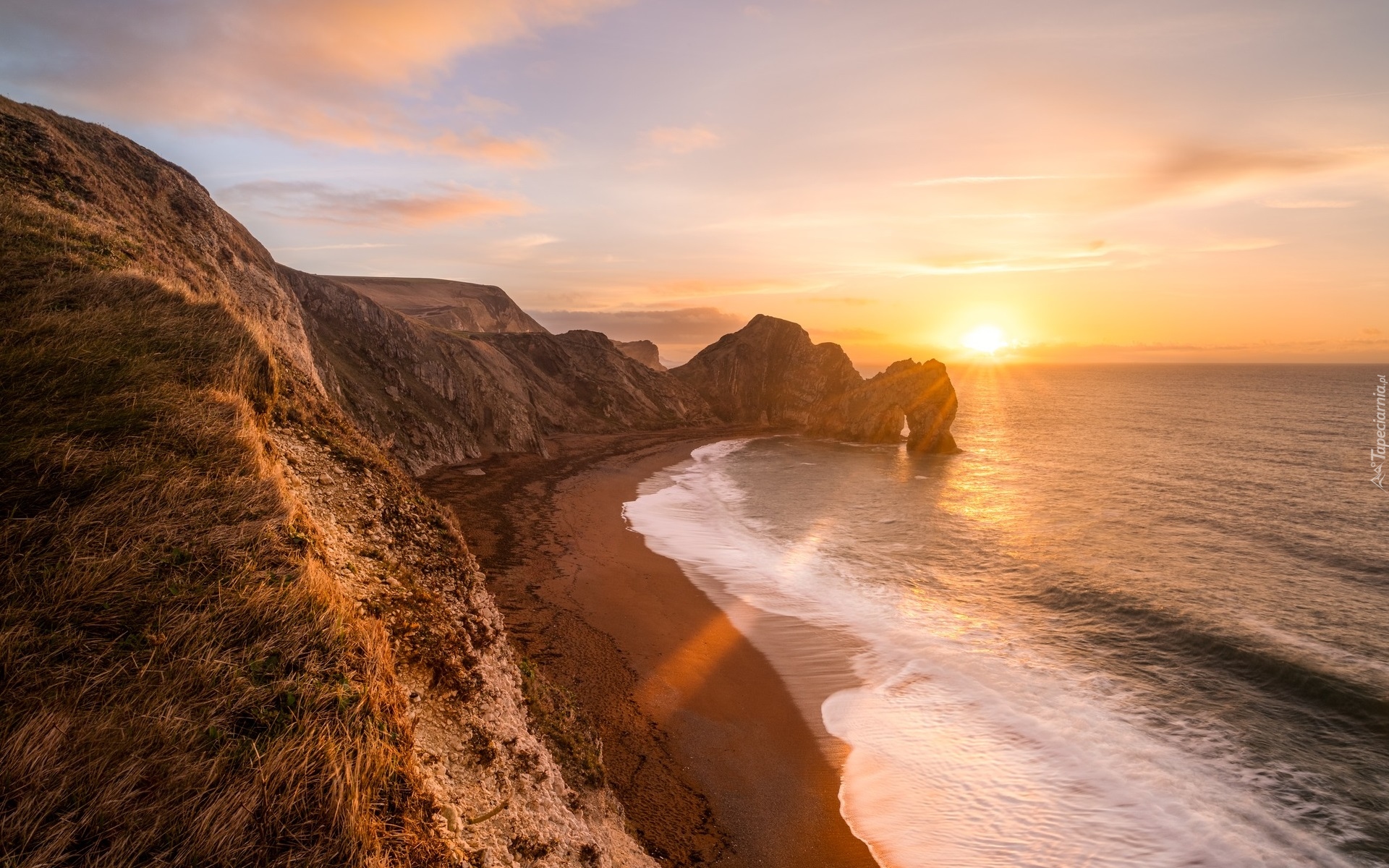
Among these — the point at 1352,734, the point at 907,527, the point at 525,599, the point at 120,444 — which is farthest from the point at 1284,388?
the point at 120,444

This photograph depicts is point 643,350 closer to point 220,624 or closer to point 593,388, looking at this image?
point 593,388

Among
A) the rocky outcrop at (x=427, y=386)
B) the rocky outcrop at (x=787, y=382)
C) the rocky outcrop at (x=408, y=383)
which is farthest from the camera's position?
the rocky outcrop at (x=787, y=382)

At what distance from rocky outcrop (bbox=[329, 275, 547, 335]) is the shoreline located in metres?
80.2

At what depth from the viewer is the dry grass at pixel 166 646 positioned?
376 cm

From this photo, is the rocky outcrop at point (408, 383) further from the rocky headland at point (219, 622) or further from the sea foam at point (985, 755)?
the sea foam at point (985, 755)

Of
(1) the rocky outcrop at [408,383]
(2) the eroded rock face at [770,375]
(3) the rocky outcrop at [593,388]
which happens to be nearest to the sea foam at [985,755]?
(1) the rocky outcrop at [408,383]

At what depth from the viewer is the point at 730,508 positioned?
38812 millimetres

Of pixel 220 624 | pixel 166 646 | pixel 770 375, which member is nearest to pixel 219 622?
pixel 220 624

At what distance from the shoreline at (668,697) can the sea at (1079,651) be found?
97 centimetres

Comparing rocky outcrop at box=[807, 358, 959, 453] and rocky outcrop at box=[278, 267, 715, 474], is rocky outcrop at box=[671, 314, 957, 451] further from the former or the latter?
rocky outcrop at box=[278, 267, 715, 474]

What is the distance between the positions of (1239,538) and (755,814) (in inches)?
1321

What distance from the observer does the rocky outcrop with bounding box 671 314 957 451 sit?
77.6m


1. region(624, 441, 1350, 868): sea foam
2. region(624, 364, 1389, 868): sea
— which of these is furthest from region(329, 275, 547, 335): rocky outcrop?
region(624, 441, 1350, 868): sea foam

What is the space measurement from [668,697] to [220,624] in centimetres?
1199
